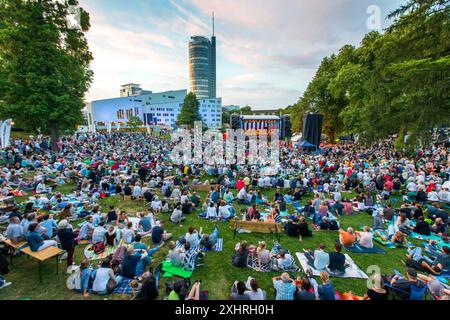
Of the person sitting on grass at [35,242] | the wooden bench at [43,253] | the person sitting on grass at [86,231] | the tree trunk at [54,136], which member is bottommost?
the person sitting on grass at [86,231]

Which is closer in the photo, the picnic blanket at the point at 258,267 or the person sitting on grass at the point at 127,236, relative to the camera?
the picnic blanket at the point at 258,267

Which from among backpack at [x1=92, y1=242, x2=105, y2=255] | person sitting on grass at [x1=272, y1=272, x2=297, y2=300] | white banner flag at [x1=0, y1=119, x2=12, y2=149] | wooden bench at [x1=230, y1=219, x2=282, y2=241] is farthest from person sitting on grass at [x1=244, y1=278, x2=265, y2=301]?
white banner flag at [x1=0, y1=119, x2=12, y2=149]

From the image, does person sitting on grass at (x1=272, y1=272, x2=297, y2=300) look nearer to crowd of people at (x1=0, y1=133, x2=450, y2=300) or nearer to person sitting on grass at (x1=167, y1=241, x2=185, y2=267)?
crowd of people at (x1=0, y1=133, x2=450, y2=300)

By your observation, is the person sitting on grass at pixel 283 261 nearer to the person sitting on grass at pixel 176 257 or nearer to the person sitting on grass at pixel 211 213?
the person sitting on grass at pixel 176 257

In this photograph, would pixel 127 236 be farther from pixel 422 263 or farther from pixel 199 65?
pixel 199 65

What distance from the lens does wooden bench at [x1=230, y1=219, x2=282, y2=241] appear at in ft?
24.4

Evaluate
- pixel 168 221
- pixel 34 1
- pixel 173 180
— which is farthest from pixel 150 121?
pixel 168 221

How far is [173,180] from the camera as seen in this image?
1345 centimetres

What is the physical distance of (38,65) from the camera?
16.6 meters

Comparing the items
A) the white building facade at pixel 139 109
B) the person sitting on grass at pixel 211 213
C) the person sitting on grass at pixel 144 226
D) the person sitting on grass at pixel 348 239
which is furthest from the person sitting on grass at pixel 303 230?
the white building facade at pixel 139 109

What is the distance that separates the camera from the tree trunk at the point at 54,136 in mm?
18906

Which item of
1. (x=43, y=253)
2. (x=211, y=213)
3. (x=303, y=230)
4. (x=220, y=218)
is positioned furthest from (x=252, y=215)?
(x=43, y=253)

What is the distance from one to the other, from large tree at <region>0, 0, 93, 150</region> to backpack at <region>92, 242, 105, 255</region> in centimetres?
1545

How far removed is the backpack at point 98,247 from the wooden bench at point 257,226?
4150 millimetres
